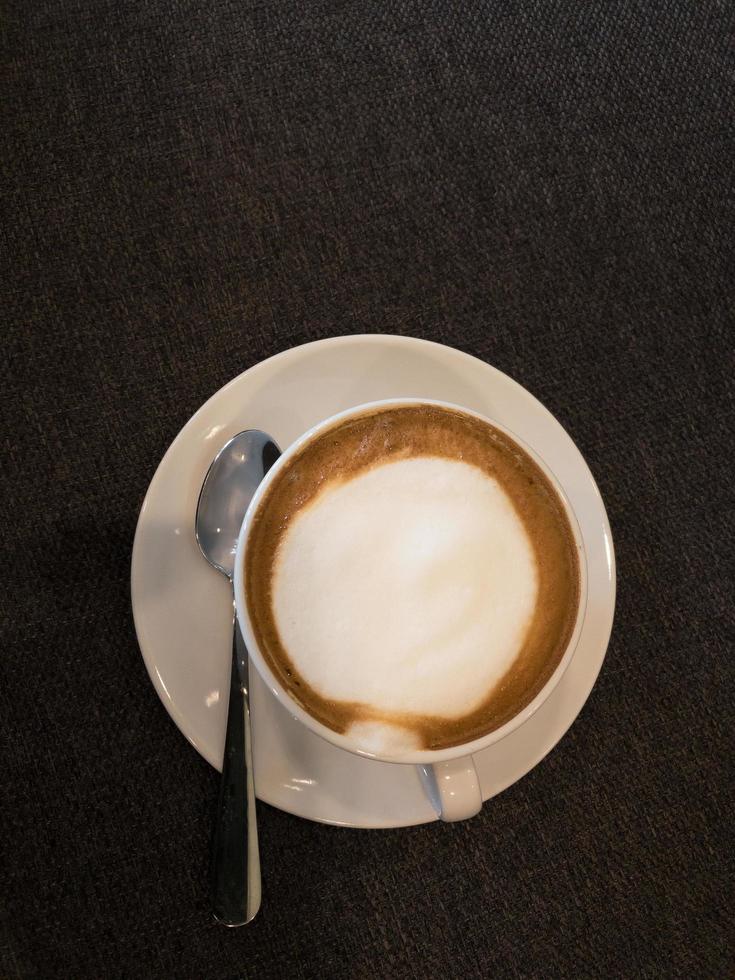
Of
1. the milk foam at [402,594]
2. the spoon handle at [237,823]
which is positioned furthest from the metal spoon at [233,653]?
the milk foam at [402,594]

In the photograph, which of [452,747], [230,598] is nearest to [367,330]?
[230,598]

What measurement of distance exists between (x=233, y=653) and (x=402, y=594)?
197 mm

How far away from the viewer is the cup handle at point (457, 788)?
2.16 ft

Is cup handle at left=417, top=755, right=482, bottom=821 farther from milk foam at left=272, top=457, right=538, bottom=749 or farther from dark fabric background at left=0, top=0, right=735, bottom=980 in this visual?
dark fabric background at left=0, top=0, right=735, bottom=980

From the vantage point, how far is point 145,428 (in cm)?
85

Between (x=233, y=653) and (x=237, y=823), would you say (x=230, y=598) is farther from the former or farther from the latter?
(x=237, y=823)

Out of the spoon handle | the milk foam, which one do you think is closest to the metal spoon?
the spoon handle

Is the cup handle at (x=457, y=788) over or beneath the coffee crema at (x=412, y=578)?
beneath

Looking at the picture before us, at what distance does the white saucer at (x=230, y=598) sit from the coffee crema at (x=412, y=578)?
0.36ft

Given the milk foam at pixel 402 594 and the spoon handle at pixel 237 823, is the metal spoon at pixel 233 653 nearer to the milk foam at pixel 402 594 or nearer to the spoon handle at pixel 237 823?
the spoon handle at pixel 237 823

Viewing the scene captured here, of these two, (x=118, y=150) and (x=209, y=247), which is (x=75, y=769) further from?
(x=118, y=150)

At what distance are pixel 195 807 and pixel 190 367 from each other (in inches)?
18.6

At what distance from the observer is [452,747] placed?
656 millimetres

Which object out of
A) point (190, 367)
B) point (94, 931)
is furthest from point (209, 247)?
point (94, 931)
